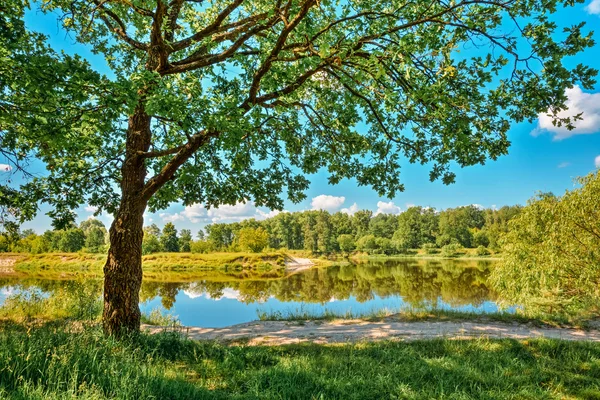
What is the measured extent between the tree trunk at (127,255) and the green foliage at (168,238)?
6226 centimetres

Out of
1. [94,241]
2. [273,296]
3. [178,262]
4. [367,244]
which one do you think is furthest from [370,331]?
[367,244]

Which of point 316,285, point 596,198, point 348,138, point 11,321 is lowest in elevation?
point 316,285

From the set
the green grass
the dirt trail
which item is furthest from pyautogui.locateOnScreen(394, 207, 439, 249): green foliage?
the green grass

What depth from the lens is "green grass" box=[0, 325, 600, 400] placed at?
3.94 meters

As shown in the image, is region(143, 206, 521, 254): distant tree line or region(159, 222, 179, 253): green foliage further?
region(143, 206, 521, 254): distant tree line

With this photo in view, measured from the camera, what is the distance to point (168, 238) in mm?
68000

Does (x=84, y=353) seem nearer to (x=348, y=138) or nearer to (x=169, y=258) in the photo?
(x=348, y=138)

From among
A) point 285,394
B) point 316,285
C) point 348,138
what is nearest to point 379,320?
point 348,138

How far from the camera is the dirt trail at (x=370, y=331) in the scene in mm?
8031

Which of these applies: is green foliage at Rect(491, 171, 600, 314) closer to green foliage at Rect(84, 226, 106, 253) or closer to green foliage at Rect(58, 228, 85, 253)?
green foliage at Rect(84, 226, 106, 253)

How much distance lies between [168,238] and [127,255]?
65320mm

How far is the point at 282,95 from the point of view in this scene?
688 cm

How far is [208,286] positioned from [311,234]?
6204 centimetres

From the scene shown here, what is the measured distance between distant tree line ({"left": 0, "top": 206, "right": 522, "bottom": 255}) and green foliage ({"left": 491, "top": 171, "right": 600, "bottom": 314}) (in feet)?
161
